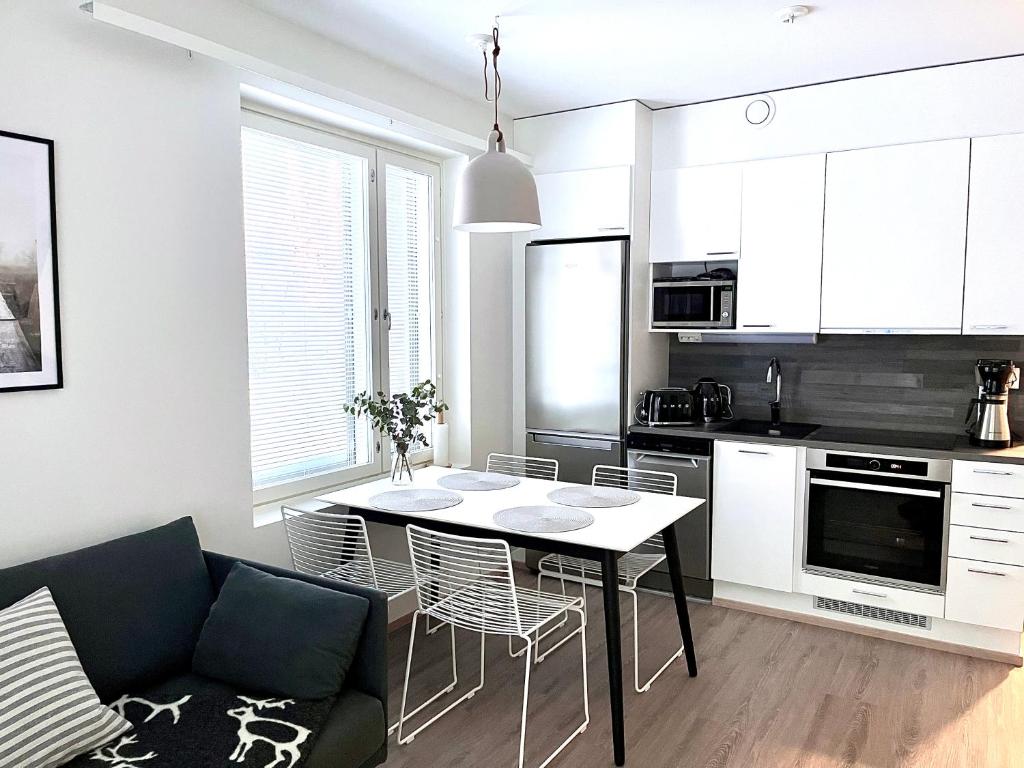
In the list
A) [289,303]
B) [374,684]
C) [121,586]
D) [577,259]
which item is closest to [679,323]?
[577,259]

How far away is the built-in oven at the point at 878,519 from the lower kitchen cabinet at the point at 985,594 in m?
0.06

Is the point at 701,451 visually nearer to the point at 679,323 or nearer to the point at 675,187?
the point at 679,323

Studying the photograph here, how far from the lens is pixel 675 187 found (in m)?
4.30

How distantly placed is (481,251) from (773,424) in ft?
6.33

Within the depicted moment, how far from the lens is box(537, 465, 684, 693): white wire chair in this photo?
3.23m

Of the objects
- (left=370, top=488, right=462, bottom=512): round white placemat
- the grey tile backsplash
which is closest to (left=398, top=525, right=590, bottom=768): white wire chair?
(left=370, top=488, right=462, bottom=512): round white placemat

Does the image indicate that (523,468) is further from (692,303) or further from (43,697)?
(43,697)

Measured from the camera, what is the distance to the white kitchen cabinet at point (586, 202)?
4199 mm

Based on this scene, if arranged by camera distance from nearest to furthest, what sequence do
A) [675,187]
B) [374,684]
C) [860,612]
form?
[374,684], [860,612], [675,187]

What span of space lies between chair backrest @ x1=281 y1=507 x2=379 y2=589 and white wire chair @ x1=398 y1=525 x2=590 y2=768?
296mm

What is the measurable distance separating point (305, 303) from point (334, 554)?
46.8 inches

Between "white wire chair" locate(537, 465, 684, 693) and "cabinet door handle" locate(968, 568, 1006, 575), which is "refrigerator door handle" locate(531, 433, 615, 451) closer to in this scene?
"white wire chair" locate(537, 465, 684, 693)

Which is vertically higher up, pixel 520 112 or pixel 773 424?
pixel 520 112

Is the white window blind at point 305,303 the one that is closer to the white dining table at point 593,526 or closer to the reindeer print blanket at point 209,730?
the white dining table at point 593,526
